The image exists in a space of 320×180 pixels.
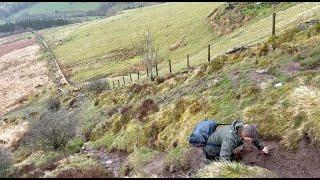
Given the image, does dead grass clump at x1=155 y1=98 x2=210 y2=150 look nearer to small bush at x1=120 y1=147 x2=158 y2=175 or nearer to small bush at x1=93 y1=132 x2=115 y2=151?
small bush at x1=120 y1=147 x2=158 y2=175

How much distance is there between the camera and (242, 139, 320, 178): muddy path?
1235cm

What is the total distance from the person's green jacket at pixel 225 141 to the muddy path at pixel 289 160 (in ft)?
1.74

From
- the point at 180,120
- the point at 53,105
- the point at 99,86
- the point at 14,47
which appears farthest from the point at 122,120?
the point at 14,47

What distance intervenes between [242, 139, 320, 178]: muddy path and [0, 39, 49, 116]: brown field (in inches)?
2304

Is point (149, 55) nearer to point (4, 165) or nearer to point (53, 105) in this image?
point (53, 105)

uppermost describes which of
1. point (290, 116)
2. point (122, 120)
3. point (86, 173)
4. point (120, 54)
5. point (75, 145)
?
point (290, 116)

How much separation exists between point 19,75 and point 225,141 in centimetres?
8848

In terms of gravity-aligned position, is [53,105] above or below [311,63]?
below

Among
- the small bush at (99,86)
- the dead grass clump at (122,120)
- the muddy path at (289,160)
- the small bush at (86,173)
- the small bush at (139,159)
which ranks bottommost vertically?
the small bush at (99,86)

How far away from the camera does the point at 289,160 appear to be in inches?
516

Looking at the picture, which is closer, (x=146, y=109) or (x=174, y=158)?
(x=174, y=158)

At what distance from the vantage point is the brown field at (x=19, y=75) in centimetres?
7541

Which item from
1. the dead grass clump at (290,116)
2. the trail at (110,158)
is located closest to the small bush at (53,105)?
the trail at (110,158)

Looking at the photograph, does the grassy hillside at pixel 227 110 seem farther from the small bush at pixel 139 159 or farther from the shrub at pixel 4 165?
the shrub at pixel 4 165
